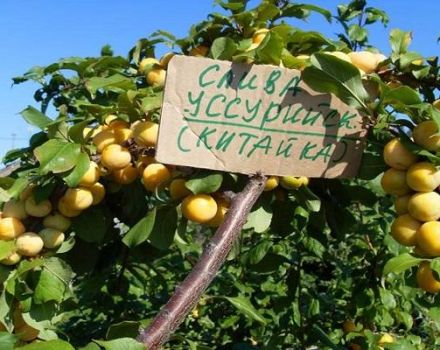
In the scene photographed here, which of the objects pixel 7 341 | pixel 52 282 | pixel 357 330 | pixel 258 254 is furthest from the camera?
pixel 357 330

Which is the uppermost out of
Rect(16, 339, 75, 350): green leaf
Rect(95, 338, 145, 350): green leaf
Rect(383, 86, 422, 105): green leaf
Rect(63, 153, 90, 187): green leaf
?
Rect(383, 86, 422, 105): green leaf

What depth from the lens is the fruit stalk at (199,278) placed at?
929mm

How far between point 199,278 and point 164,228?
0.70 feet

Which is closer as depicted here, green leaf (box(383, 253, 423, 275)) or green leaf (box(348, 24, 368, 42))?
green leaf (box(383, 253, 423, 275))

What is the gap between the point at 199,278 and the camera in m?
0.96

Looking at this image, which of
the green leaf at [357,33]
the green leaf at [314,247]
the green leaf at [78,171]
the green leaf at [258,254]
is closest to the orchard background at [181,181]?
the green leaf at [78,171]

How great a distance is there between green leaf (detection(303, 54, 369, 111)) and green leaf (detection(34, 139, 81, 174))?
1.40 ft

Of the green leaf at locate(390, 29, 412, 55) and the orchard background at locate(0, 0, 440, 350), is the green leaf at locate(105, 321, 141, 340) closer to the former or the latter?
the orchard background at locate(0, 0, 440, 350)

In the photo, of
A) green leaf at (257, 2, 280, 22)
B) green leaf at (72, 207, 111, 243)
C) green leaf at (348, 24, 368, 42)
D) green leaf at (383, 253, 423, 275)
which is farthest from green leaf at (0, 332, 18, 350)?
green leaf at (348, 24, 368, 42)

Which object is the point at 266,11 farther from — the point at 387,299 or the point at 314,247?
the point at 387,299

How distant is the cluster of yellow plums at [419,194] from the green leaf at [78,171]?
52 centimetres

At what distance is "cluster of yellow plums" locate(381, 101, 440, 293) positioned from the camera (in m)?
0.96

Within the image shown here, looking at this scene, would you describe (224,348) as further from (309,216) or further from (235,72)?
(235,72)

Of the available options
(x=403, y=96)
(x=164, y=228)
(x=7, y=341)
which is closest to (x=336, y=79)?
(x=403, y=96)
